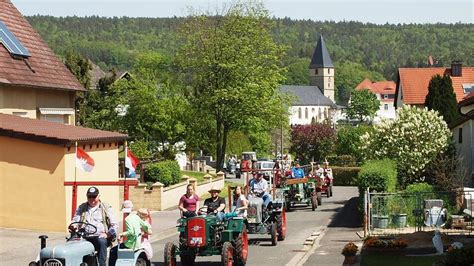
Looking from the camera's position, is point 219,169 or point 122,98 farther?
point 219,169

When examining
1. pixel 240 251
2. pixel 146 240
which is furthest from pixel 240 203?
pixel 146 240

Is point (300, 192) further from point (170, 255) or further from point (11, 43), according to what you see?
point (170, 255)

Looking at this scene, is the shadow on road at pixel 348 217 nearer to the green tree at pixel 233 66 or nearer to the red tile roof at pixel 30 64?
the red tile roof at pixel 30 64

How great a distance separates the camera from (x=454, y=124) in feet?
143

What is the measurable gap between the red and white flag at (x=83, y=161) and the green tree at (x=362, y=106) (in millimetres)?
152691

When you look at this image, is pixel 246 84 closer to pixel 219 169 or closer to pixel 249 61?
pixel 249 61

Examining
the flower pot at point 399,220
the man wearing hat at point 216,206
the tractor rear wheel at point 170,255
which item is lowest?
the tractor rear wheel at point 170,255

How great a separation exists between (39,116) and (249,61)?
87.7 feet

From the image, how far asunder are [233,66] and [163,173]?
654 inches

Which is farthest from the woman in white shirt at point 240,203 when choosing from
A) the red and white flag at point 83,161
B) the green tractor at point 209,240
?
the red and white flag at point 83,161

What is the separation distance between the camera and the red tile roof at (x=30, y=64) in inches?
1361

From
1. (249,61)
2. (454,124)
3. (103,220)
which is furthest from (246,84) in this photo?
(103,220)

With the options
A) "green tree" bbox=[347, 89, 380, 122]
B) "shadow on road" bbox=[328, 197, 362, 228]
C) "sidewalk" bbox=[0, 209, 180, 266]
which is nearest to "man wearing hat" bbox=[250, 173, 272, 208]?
"sidewalk" bbox=[0, 209, 180, 266]

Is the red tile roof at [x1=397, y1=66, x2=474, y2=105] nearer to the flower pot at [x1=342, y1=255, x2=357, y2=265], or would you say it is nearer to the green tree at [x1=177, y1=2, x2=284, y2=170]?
the green tree at [x1=177, y1=2, x2=284, y2=170]
